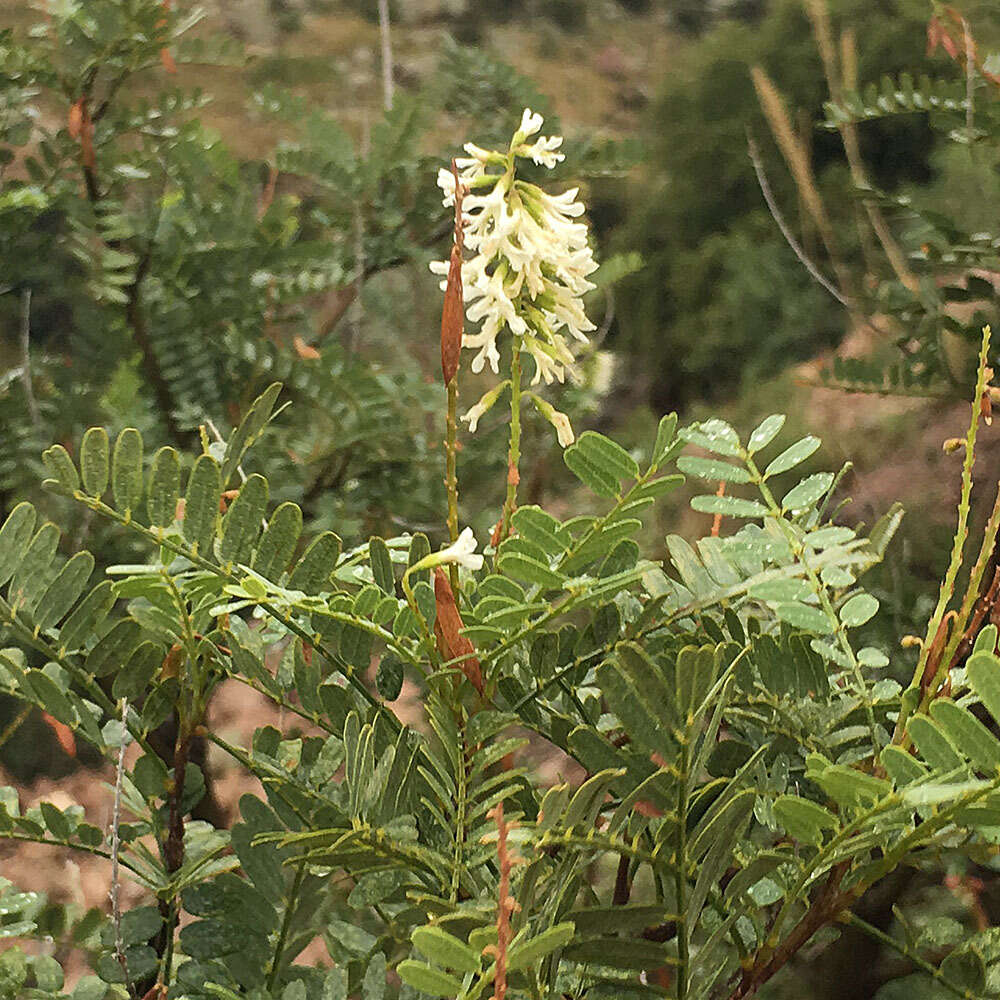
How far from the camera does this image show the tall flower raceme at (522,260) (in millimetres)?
262

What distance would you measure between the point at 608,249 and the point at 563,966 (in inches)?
131

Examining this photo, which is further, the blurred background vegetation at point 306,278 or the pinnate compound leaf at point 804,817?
the blurred background vegetation at point 306,278

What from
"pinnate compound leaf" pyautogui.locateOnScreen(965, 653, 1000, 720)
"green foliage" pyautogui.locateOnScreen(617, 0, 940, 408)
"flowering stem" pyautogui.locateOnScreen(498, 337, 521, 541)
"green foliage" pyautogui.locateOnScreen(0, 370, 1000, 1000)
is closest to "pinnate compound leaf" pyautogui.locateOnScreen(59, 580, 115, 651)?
"green foliage" pyautogui.locateOnScreen(0, 370, 1000, 1000)

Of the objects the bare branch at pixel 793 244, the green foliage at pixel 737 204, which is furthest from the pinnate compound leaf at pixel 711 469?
the green foliage at pixel 737 204

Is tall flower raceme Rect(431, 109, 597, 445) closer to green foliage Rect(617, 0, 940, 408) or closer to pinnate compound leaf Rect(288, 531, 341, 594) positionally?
pinnate compound leaf Rect(288, 531, 341, 594)

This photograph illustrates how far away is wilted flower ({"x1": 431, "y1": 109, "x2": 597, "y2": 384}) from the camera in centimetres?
26

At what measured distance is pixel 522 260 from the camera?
261 millimetres

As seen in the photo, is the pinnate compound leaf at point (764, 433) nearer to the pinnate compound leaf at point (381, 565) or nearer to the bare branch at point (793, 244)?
the pinnate compound leaf at point (381, 565)

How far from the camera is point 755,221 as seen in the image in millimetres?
2838

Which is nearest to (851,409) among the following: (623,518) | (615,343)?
(615,343)

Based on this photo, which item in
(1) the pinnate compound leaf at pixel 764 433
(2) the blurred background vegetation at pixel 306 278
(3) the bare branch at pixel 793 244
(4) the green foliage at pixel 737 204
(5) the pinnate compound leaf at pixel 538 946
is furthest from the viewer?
(4) the green foliage at pixel 737 204

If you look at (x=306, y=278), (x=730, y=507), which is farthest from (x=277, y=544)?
(x=306, y=278)

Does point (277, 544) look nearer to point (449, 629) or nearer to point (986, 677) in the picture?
point (449, 629)

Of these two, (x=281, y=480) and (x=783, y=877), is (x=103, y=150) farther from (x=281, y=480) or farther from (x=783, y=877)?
(x=783, y=877)
